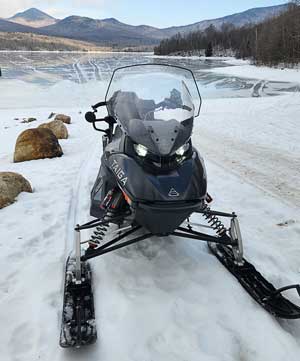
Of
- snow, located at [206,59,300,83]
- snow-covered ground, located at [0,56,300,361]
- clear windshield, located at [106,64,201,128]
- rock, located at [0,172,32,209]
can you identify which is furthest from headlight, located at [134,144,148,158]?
snow, located at [206,59,300,83]

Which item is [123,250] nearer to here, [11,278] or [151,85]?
[11,278]

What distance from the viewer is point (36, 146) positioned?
755cm

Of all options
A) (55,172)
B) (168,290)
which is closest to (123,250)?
(168,290)

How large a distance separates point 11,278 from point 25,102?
1891 cm

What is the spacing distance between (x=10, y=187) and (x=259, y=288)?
11.8 ft

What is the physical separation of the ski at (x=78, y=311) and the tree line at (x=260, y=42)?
59.9 ft

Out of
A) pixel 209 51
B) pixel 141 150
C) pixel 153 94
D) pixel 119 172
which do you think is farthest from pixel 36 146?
pixel 209 51

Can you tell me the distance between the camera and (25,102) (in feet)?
66.5

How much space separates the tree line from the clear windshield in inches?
640

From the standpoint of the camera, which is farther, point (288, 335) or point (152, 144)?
point (152, 144)

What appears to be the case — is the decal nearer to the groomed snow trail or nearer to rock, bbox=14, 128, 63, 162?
the groomed snow trail

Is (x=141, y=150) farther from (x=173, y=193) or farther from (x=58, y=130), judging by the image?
(x=58, y=130)

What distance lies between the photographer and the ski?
2336mm

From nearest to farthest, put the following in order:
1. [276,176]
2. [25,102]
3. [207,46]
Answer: [276,176] < [25,102] < [207,46]
